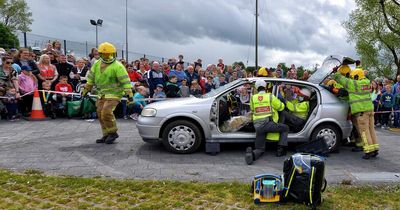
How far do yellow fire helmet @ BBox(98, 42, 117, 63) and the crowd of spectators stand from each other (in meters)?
3.51

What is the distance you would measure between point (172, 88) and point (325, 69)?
513 centimetres

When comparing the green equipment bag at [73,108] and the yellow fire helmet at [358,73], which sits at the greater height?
the yellow fire helmet at [358,73]

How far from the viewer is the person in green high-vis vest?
6762 millimetres

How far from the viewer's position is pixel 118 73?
715 centimetres

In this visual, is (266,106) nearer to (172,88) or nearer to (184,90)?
(184,90)

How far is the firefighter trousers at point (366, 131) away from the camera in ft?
22.2

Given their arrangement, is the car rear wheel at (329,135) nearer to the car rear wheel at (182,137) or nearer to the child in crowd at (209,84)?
the car rear wheel at (182,137)

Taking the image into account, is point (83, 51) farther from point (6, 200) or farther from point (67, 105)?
point (6, 200)

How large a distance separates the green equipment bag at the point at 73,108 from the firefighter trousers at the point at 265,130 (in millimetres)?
6388

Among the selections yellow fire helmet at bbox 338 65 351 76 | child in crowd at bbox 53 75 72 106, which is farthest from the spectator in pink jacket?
yellow fire helmet at bbox 338 65 351 76

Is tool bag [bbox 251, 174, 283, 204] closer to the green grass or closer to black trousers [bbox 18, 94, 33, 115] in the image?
the green grass

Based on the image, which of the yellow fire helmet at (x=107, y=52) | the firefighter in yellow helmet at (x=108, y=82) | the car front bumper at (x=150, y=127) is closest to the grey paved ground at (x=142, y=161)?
the car front bumper at (x=150, y=127)

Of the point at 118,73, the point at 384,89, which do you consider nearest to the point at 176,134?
the point at 118,73

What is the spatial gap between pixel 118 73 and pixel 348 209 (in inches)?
198
